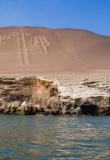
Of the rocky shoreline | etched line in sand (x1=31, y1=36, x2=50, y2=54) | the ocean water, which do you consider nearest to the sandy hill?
etched line in sand (x1=31, y1=36, x2=50, y2=54)

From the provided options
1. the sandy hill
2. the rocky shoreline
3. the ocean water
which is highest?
the sandy hill

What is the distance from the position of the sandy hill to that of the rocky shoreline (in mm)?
28627

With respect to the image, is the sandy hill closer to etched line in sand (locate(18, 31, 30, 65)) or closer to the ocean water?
etched line in sand (locate(18, 31, 30, 65))

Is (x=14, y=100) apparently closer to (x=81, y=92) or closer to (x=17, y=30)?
(x=81, y=92)

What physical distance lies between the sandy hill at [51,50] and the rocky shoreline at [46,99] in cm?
2863

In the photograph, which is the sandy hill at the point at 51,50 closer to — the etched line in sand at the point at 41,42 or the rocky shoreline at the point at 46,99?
the etched line in sand at the point at 41,42

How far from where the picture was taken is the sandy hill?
7185cm

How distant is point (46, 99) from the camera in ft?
114

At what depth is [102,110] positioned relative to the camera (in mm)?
33125

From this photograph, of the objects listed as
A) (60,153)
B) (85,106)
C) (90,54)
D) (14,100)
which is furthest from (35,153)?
(90,54)

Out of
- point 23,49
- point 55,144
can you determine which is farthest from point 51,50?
point 55,144

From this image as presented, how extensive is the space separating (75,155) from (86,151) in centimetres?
86

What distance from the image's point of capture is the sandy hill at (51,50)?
71.8 meters

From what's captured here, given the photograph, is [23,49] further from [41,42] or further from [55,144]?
[55,144]
